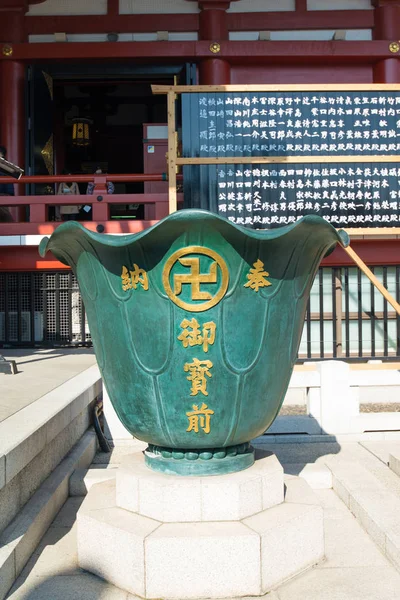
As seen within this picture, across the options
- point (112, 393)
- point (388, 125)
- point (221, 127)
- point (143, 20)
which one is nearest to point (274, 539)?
point (112, 393)

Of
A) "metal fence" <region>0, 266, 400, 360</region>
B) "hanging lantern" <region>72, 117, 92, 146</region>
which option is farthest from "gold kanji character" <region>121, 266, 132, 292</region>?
"hanging lantern" <region>72, 117, 92, 146</region>

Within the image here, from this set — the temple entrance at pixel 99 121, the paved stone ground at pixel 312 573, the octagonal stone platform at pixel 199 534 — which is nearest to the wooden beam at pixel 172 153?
the temple entrance at pixel 99 121

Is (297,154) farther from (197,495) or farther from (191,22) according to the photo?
(197,495)

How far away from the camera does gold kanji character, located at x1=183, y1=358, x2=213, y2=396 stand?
2381mm

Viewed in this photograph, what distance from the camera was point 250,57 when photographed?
8641 millimetres

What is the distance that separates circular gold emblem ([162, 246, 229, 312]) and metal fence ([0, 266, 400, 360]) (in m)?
5.48

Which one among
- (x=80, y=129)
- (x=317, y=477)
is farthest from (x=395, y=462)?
(x=80, y=129)

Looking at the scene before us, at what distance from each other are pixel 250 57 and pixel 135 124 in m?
5.55

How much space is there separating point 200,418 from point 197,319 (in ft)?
1.47

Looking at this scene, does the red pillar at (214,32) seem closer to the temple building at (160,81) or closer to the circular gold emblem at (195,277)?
the temple building at (160,81)

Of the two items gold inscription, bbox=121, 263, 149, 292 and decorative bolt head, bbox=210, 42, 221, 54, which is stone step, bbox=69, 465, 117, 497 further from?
decorative bolt head, bbox=210, 42, 221, 54

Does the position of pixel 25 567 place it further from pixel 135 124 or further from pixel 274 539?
pixel 135 124

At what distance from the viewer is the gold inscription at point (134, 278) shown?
236 cm

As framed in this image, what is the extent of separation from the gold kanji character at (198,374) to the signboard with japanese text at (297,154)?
4272 mm
